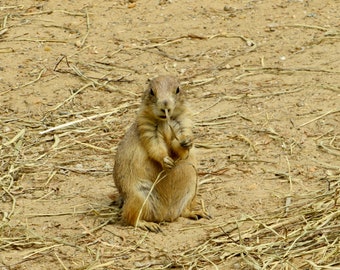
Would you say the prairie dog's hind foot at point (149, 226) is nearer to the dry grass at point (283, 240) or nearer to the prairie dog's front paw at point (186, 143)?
the dry grass at point (283, 240)

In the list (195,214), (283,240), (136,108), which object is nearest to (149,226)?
(195,214)

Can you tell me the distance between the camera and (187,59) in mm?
8734

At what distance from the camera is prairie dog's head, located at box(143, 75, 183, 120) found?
5.41 meters

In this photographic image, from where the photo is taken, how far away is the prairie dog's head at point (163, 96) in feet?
17.7

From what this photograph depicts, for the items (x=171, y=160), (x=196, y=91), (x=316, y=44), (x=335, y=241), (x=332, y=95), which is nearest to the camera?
(x=335, y=241)

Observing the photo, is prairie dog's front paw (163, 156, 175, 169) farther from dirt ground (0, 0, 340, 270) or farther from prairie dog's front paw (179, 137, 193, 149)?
dirt ground (0, 0, 340, 270)

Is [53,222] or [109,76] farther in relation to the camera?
[109,76]

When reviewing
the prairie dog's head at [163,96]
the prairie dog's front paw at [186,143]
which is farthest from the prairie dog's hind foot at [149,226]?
the prairie dog's head at [163,96]

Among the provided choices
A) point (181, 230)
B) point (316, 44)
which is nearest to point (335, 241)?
point (181, 230)

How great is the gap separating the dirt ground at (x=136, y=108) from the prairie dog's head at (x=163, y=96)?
773 millimetres

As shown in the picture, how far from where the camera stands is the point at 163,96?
5.44m

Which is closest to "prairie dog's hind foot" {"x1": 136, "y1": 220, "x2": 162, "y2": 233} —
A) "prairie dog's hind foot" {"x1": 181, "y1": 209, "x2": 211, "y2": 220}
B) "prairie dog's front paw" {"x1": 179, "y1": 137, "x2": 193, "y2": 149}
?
"prairie dog's hind foot" {"x1": 181, "y1": 209, "x2": 211, "y2": 220}

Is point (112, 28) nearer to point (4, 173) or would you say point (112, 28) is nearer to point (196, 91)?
point (196, 91)

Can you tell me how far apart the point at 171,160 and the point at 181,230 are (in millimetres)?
456
